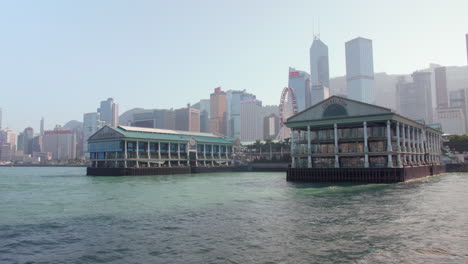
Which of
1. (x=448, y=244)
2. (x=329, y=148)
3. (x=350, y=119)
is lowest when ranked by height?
(x=448, y=244)

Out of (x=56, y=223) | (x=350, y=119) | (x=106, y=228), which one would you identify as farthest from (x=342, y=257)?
(x=350, y=119)

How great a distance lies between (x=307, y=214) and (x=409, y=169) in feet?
172

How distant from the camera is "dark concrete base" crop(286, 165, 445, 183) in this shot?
2844 inches

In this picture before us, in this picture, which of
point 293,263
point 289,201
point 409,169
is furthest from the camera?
point 409,169

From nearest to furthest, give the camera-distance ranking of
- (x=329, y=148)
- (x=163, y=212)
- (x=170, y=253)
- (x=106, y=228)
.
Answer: (x=170, y=253), (x=106, y=228), (x=163, y=212), (x=329, y=148)

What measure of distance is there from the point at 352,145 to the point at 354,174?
12.4m

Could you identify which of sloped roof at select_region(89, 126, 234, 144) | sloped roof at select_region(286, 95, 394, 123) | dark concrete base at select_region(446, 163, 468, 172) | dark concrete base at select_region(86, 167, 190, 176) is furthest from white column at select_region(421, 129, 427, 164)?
sloped roof at select_region(89, 126, 234, 144)

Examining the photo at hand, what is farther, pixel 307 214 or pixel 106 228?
pixel 307 214

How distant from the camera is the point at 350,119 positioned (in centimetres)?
8144

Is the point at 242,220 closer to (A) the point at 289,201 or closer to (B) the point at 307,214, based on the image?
(B) the point at 307,214

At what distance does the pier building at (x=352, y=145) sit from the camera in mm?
76188

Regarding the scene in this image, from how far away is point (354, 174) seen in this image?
75438 mm

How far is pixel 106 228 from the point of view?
1202 inches

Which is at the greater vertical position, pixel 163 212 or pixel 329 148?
pixel 329 148
